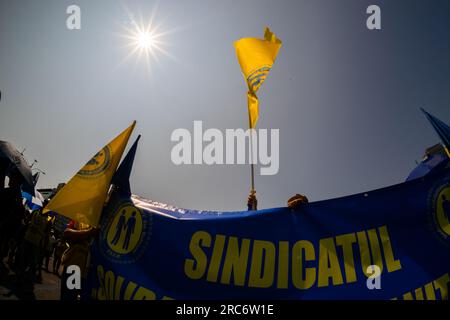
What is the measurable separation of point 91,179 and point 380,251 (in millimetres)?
3724

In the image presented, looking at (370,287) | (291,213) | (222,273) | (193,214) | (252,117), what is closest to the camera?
(370,287)

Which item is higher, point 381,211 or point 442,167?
point 442,167

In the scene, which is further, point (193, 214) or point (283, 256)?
point (193, 214)

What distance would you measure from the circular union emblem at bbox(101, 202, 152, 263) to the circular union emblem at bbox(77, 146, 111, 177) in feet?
1.99

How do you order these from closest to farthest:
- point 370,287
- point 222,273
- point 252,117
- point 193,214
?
1. point 370,287
2. point 222,273
3. point 193,214
4. point 252,117

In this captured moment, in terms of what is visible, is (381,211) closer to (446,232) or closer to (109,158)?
(446,232)

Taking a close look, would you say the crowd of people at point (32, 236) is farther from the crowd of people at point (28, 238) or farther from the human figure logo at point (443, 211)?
the human figure logo at point (443, 211)

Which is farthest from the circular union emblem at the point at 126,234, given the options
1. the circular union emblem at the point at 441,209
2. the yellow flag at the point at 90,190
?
the circular union emblem at the point at 441,209

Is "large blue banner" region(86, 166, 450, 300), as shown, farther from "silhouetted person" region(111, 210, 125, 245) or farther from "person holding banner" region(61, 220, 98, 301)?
"person holding banner" region(61, 220, 98, 301)

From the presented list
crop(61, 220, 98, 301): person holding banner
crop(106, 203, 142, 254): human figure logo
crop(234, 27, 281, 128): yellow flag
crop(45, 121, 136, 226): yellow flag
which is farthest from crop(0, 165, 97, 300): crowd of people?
crop(234, 27, 281, 128): yellow flag

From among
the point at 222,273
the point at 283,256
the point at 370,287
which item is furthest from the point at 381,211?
the point at 222,273

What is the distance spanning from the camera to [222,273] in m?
3.85
